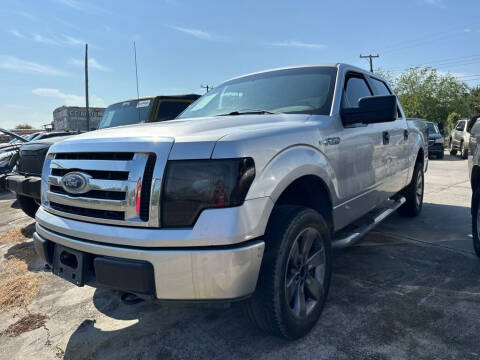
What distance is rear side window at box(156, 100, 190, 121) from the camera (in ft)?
22.3

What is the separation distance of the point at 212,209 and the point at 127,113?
5.89 m

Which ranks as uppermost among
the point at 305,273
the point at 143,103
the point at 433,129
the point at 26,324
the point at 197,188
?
the point at 143,103

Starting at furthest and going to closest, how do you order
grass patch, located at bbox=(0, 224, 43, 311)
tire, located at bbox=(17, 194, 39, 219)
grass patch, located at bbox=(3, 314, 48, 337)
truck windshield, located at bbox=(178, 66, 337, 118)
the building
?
the building < tire, located at bbox=(17, 194, 39, 219) < grass patch, located at bbox=(0, 224, 43, 311) < truck windshield, located at bbox=(178, 66, 337, 118) < grass patch, located at bbox=(3, 314, 48, 337)

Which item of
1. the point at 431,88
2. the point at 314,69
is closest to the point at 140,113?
the point at 314,69

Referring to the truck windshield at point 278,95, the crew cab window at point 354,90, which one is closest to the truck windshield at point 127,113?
the truck windshield at point 278,95

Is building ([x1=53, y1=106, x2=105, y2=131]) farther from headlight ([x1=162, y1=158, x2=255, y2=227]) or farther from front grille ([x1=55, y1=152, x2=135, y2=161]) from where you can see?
headlight ([x1=162, y1=158, x2=255, y2=227])

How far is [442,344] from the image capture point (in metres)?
2.12

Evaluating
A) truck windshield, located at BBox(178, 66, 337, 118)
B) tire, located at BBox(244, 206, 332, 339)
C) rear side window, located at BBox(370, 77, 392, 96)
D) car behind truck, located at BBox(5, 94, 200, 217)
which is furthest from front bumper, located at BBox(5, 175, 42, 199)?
rear side window, located at BBox(370, 77, 392, 96)

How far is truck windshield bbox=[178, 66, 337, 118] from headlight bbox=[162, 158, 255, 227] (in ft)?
3.71

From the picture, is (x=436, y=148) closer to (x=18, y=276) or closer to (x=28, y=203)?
(x=28, y=203)

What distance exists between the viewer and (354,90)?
3.33 m

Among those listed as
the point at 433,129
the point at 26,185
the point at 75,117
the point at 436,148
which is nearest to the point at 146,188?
the point at 26,185

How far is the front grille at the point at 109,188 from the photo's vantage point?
1.78 metres

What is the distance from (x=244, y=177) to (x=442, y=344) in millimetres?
1587
